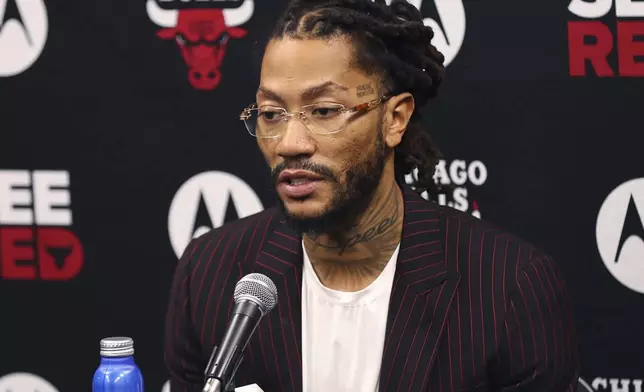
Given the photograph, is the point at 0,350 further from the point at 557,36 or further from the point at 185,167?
the point at 557,36

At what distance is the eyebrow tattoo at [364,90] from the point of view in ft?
6.22

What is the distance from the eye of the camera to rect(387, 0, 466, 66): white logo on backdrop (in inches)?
96.6

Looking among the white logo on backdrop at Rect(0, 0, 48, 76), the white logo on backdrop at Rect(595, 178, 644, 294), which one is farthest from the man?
the white logo on backdrop at Rect(0, 0, 48, 76)

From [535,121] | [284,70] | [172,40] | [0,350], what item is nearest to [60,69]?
[172,40]

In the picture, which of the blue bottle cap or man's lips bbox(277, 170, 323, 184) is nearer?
the blue bottle cap

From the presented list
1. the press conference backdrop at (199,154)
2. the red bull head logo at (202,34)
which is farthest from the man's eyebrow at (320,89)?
the red bull head logo at (202,34)

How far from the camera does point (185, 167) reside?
2.64 meters

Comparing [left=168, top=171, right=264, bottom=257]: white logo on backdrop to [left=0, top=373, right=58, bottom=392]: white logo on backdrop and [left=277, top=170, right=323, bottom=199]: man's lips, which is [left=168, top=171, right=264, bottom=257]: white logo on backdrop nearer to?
[left=0, top=373, right=58, bottom=392]: white logo on backdrop

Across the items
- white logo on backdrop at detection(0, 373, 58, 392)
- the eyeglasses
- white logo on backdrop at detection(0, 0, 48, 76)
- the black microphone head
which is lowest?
white logo on backdrop at detection(0, 373, 58, 392)

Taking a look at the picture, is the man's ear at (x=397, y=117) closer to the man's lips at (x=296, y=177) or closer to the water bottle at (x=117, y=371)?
the man's lips at (x=296, y=177)

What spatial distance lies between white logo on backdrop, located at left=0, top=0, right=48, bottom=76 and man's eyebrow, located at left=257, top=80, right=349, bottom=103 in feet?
3.47

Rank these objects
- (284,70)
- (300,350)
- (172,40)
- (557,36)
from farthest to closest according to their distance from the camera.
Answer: (172,40) < (557,36) < (300,350) < (284,70)

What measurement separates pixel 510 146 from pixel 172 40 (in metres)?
0.87

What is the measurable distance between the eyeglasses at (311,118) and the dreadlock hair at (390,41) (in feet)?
0.31
